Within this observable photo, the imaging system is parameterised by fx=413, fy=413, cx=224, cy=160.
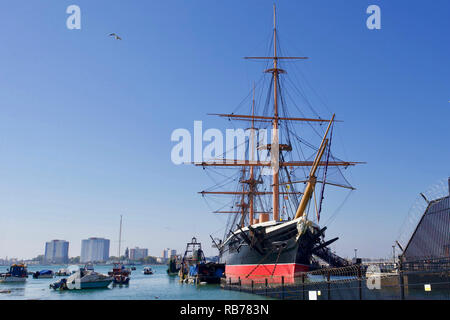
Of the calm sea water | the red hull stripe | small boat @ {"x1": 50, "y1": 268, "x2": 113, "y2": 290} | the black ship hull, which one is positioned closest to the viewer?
the red hull stripe

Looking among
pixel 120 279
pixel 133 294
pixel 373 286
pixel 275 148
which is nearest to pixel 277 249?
pixel 275 148

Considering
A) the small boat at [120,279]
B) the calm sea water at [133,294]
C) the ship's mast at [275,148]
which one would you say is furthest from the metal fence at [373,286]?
the small boat at [120,279]

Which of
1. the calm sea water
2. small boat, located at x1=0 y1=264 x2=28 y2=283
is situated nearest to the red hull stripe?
the calm sea water

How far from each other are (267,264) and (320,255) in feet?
19.8

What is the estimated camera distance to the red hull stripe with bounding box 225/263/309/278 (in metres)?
36.9

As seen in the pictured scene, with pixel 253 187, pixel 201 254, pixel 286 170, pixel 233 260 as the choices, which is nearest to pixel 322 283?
pixel 233 260

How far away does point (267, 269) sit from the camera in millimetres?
39719

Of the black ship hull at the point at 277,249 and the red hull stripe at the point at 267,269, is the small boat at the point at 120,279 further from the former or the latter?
the black ship hull at the point at 277,249

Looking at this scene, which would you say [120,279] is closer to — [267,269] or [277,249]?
[267,269]

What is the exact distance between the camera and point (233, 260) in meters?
46.9

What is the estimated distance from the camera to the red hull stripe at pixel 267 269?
36928mm

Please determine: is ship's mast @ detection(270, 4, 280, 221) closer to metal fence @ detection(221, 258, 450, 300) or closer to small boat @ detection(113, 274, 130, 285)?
metal fence @ detection(221, 258, 450, 300)

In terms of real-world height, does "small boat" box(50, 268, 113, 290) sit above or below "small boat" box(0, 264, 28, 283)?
above
